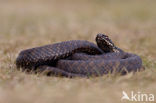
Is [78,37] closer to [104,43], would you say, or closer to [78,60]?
[104,43]

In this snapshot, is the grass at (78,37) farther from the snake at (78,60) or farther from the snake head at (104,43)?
the snake head at (104,43)

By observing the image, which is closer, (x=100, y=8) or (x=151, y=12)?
(x=151, y=12)

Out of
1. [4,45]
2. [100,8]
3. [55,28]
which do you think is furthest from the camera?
[100,8]

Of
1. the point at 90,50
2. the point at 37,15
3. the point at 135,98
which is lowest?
the point at 135,98

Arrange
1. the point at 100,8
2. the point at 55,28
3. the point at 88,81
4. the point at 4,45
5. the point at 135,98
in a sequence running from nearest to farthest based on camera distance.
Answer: the point at 135,98, the point at 88,81, the point at 4,45, the point at 55,28, the point at 100,8

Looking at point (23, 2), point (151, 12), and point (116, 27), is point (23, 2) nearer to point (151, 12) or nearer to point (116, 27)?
point (151, 12)

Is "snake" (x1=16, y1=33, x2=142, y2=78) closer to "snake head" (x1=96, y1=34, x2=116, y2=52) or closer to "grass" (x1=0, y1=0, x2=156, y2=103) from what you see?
"snake head" (x1=96, y1=34, x2=116, y2=52)

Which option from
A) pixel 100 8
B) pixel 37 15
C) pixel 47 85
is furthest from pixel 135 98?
pixel 100 8
